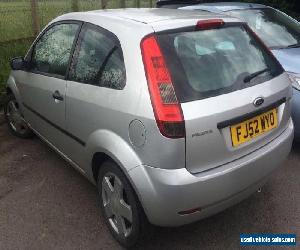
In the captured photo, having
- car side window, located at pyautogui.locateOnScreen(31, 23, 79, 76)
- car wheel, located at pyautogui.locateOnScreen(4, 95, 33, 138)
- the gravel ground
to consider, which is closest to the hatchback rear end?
the gravel ground

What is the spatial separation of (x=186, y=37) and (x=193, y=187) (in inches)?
41.7

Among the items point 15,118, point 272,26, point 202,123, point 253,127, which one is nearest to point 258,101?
point 253,127

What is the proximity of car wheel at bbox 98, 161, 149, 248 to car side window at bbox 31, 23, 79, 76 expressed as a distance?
3.52 ft

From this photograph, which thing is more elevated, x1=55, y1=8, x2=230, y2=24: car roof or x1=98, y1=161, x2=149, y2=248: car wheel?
x1=55, y1=8, x2=230, y2=24: car roof

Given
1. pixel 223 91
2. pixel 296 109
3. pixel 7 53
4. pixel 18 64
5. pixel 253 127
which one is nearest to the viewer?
pixel 223 91

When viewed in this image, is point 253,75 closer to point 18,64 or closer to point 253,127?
point 253,127

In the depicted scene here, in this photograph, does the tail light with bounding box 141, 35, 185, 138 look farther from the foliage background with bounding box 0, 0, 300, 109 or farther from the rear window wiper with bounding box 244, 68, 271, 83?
the foliage background with bounding box 0, 0, 300, 109

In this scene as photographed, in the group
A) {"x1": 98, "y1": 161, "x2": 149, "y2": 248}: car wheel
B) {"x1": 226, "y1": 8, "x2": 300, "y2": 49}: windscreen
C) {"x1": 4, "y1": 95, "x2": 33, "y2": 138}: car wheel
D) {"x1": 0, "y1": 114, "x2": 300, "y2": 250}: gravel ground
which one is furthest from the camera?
{"x1": 226, "y1": 8, "x2": 300, "y2": 49}: windscreen

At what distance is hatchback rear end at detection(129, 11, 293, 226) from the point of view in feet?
8.28

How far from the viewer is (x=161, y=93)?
8.39 feet

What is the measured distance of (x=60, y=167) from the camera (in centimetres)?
438

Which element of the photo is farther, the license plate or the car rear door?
the car rear door

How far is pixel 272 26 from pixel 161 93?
360 cm

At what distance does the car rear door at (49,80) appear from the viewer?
357 centimetres
